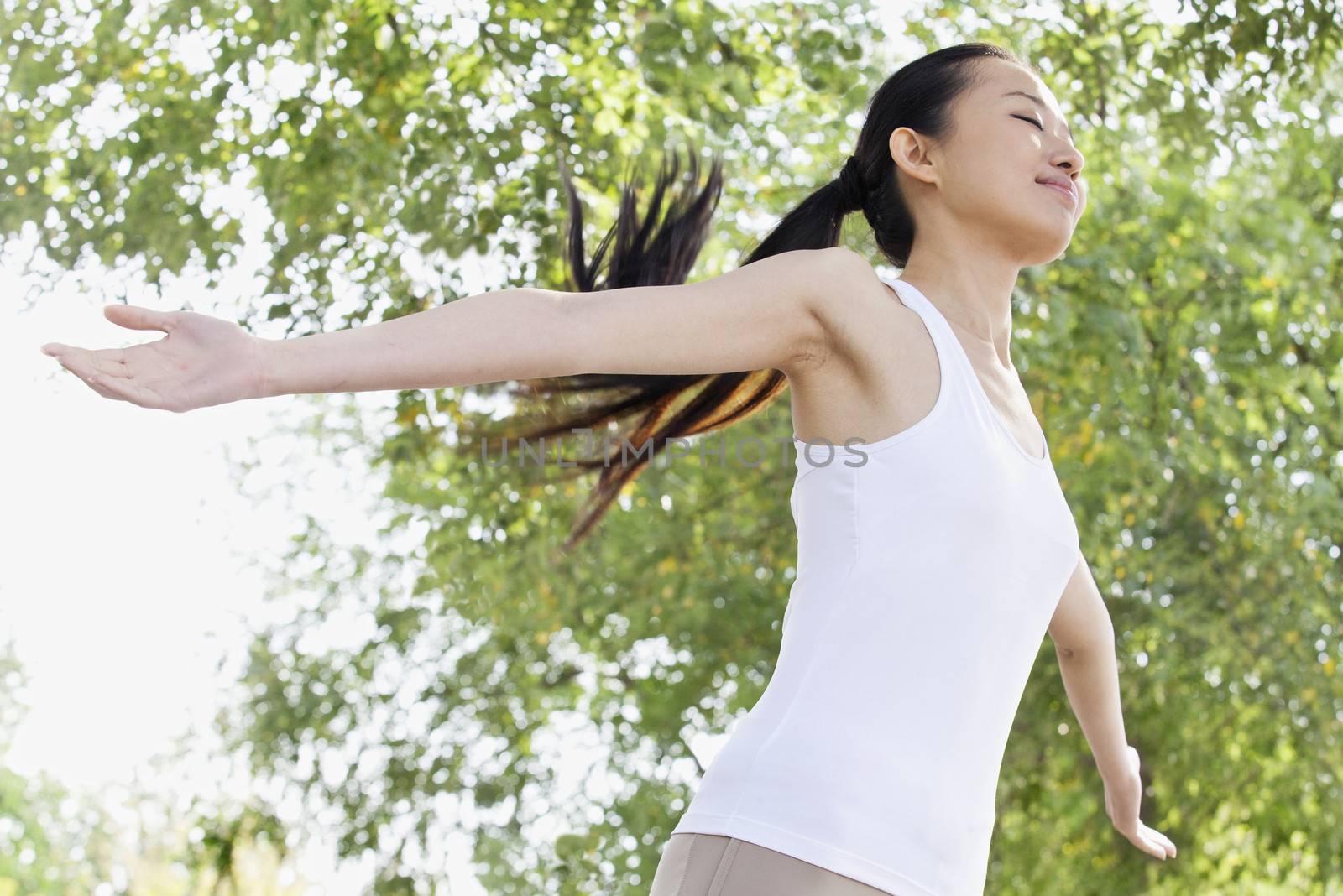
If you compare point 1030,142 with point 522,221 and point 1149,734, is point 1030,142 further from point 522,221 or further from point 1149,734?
point 1149,734

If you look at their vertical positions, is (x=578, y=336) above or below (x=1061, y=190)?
below

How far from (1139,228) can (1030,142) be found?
3.52 meters

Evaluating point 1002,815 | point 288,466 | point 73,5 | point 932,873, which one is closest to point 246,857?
point 288,466

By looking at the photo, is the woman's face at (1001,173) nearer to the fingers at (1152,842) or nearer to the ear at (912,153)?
the ear at (912,153)

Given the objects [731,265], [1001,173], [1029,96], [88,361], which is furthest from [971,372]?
[731,265]

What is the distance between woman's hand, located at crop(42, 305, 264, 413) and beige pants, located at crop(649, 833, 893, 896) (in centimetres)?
55

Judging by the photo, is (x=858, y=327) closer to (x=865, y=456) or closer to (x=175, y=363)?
(x=865, y=456)

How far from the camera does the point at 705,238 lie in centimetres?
181

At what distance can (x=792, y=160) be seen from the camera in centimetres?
471

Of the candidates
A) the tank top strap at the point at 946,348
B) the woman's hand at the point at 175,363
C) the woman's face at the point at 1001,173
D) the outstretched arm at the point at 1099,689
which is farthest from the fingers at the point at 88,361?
the outstretched arm at the point at 1099,689

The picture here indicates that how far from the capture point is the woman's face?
4.67ft

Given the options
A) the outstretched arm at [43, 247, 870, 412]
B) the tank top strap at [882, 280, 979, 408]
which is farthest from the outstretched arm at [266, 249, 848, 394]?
the tank top strap at [882, 280, 979, 408]

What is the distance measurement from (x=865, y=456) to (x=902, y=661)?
0.19 metres

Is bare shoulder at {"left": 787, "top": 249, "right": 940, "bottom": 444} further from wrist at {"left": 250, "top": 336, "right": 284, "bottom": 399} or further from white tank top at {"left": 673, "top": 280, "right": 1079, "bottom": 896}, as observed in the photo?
wrist at {"left": 250, "top": 336, "right": 284, "bottom": 399}
